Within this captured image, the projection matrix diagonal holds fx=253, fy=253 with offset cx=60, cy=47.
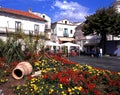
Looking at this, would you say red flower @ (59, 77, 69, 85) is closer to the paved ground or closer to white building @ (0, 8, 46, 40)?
the paved ground

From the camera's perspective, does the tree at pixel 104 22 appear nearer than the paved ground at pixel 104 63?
No

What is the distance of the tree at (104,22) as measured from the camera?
4591 cm

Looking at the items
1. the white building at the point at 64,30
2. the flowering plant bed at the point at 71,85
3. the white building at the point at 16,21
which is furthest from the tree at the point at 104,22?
the flowering plant bed at the point at 71,85

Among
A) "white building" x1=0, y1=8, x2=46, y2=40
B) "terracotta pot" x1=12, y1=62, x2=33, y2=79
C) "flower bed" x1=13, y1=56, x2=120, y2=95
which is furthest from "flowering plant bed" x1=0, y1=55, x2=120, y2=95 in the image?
"white building" x1=0, y1=8, x2=46, y2=40

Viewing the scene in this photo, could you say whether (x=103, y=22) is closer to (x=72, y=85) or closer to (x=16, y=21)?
(x=16, y=21)

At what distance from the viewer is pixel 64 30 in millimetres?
71375

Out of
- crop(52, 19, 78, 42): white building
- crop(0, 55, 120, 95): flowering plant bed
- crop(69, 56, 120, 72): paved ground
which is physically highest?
crop(52, 19, 78, 42): white building

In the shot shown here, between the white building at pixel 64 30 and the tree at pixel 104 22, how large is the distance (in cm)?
2136

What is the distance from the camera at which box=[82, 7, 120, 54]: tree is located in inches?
1807

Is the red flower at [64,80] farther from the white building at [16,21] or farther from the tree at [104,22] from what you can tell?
the tree at [104,22]

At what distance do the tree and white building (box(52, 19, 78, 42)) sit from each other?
21.4 m

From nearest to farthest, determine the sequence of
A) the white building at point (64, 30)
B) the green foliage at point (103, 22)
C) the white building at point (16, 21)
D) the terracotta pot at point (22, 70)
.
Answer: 1. the terracotta pot at point (22, 70)
2. the white building at point (16, 21)
3. the green foliage at point (103, 22)
4. the white building at point (64, 30)

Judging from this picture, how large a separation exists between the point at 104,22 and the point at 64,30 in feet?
84.7

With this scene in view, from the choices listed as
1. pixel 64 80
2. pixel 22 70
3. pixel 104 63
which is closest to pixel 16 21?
pixel 104 63
